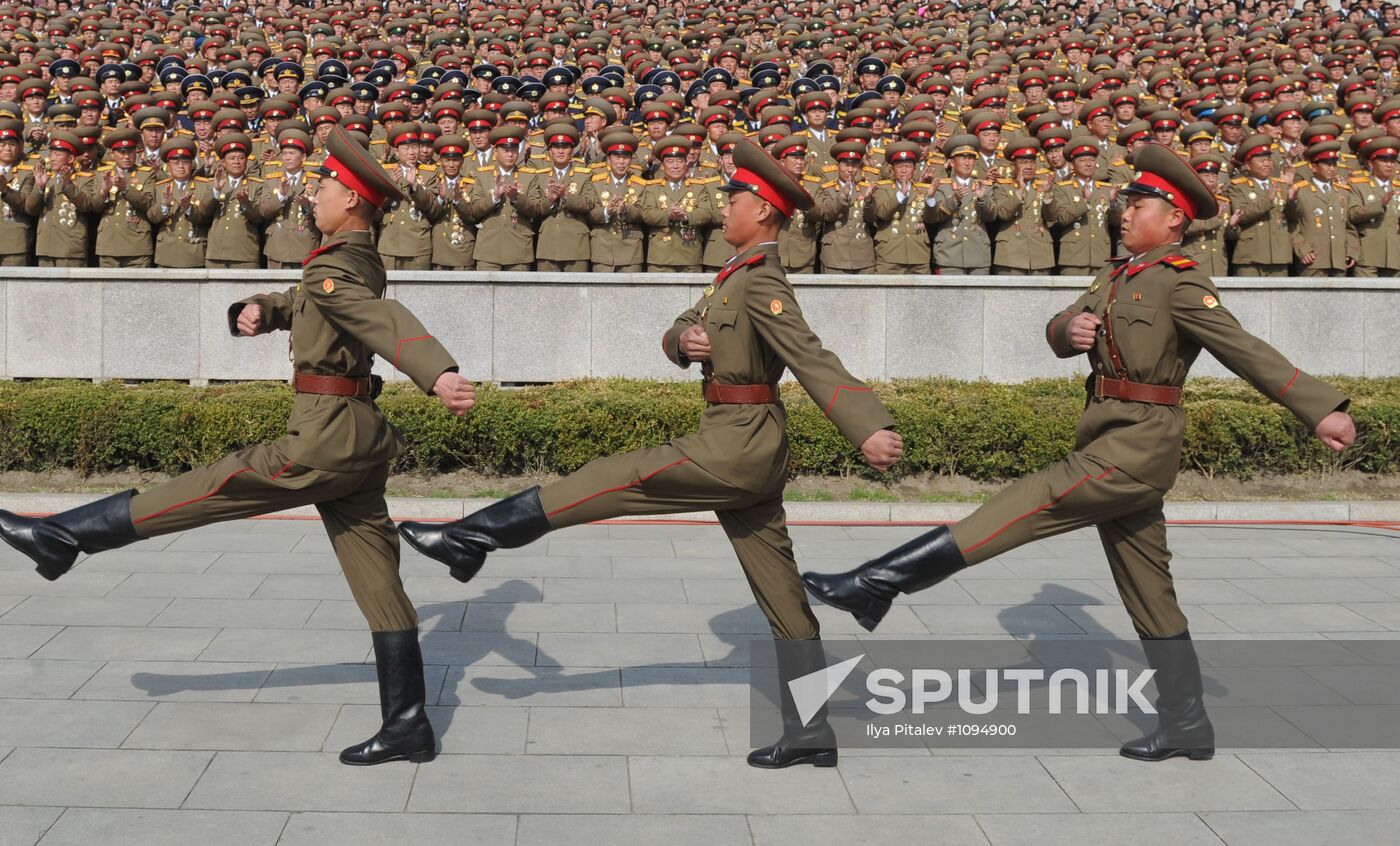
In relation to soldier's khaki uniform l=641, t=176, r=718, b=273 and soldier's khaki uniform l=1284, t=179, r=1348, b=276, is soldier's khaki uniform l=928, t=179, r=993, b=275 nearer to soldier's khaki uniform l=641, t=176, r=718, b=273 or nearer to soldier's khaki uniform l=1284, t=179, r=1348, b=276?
soldier's khaki uniform l=641, t=176, r=718, b=273

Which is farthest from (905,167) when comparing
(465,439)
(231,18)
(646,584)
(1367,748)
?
(231,18)

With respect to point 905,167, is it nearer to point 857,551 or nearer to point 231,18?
point 857,551

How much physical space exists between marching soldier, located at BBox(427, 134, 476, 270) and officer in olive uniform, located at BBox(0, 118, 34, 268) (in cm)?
390

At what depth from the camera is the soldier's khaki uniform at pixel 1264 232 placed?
13.0m

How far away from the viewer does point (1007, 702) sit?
5.07 meters

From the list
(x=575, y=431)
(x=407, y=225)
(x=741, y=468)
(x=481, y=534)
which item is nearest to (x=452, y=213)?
(x=407, y=225)

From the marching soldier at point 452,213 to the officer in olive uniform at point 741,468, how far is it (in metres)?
8.52

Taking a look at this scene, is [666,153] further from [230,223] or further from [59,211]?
[59,211]

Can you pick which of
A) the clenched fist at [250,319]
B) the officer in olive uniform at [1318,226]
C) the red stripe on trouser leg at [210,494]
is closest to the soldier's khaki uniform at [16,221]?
the clenched fist at [250,319]

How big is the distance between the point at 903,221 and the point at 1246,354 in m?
8.55

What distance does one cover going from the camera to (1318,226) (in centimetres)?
1305

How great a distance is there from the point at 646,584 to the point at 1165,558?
2.93 meters

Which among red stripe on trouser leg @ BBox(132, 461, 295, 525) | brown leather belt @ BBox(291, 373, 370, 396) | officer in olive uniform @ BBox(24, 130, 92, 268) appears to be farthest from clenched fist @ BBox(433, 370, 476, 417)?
officer in olive uniform @ BBox(24, 130, 92, 268)

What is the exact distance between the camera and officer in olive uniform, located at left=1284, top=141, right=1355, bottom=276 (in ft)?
42.8
